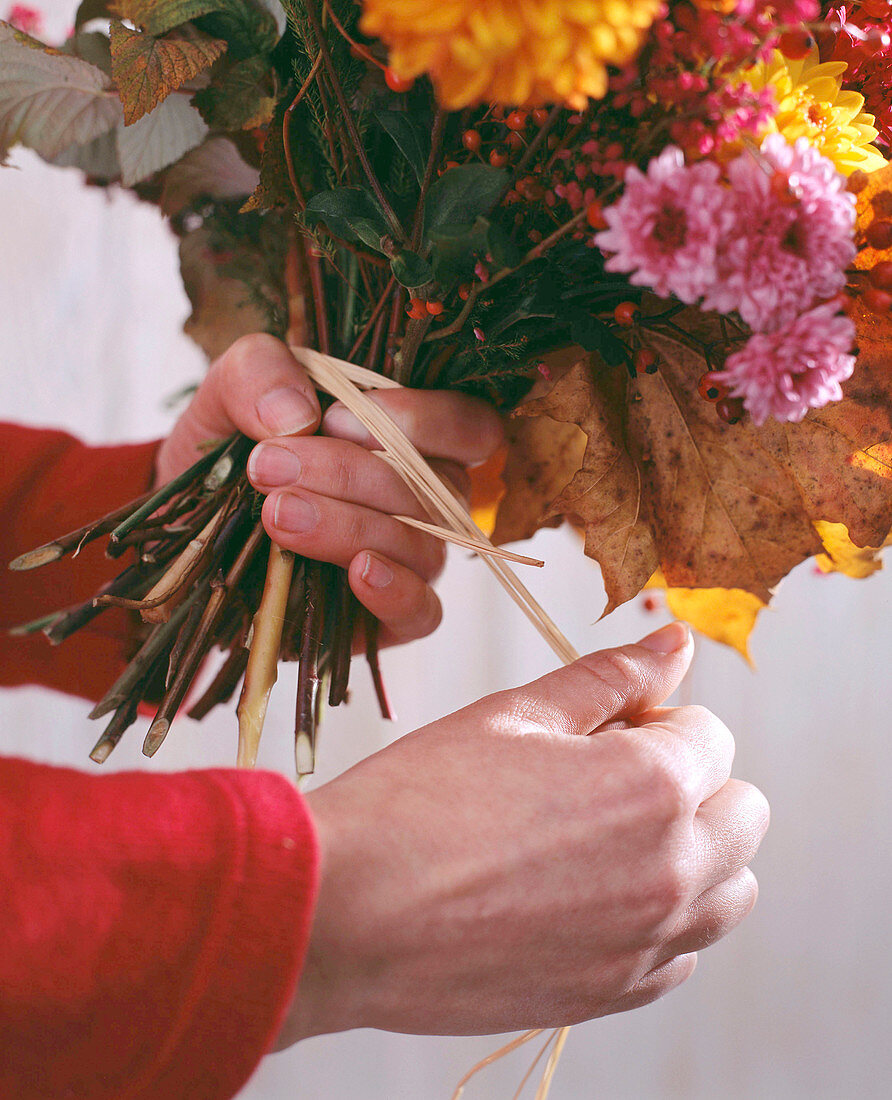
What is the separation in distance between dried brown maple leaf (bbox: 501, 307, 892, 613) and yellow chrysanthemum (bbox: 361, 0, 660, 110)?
0.62ft

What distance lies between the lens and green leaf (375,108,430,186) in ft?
1.18

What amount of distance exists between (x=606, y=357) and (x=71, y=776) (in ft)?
0.96

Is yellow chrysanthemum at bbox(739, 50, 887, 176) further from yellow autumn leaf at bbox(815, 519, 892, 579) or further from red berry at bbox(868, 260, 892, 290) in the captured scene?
yellow autumn leaf at bbox(815, 519, 892, 579)

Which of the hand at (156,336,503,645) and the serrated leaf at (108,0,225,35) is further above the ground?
the serrated leaf at (108,0,225,35)

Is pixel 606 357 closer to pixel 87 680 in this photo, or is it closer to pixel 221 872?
pixel 221 872

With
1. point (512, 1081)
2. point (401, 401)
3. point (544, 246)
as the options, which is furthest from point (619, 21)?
point (512, 1081)

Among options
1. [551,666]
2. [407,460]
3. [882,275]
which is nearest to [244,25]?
[407,460]

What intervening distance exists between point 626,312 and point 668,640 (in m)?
0.21

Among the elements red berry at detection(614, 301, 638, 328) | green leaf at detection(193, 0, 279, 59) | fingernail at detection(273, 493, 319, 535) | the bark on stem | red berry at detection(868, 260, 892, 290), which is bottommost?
the bark on stem

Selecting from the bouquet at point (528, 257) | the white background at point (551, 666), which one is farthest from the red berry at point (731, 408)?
the white background at point (551, 666)

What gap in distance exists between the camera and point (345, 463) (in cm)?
46

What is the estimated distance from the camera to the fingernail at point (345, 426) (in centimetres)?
48

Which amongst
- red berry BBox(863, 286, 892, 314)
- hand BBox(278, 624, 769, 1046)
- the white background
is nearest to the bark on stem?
hand BBox(278, 624, 769, 1046)

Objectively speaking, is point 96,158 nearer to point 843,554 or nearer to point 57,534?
point 57,534
